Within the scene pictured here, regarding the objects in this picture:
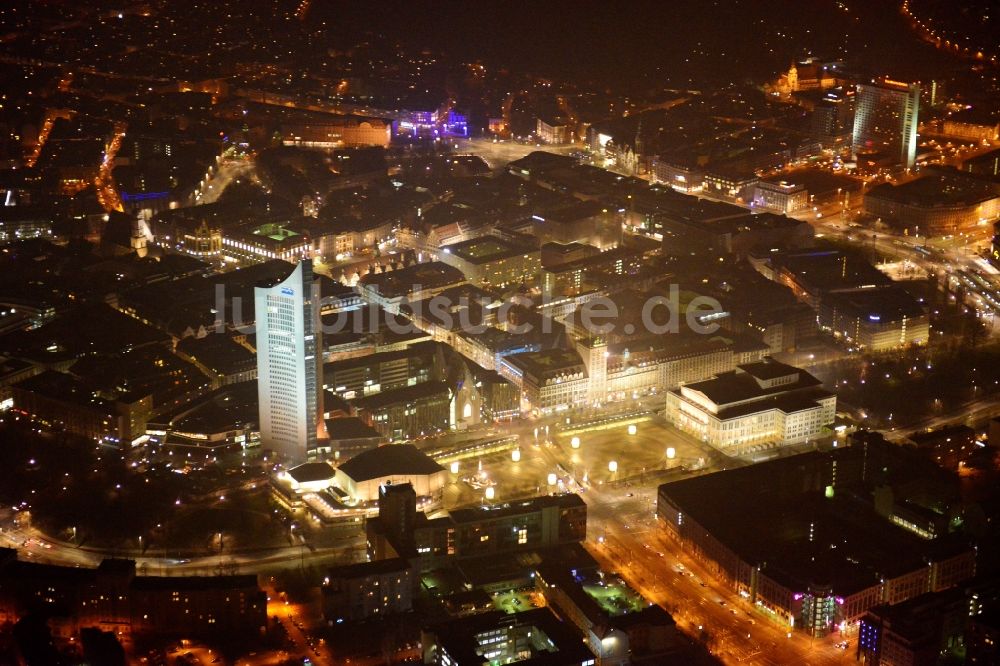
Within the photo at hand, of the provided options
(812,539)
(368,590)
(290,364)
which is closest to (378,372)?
(290,364)

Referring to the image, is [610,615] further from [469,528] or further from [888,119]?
[888,119]

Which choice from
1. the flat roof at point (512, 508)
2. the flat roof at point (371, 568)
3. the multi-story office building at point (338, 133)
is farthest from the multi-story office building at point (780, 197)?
the flat roof at point (371, 568)

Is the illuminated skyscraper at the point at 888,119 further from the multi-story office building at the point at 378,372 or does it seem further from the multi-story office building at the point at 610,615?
the multi-story office building at the point at 610,615

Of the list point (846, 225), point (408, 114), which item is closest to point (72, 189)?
point (408, 114)

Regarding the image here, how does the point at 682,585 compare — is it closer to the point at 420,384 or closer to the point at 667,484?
the point at 667,484

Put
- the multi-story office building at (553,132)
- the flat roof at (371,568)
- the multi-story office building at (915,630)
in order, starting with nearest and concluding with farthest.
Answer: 1. the multi-story office building at (915,630)
2. the flat roof at (371,568)
3. the multi-story office building at (553,132)
